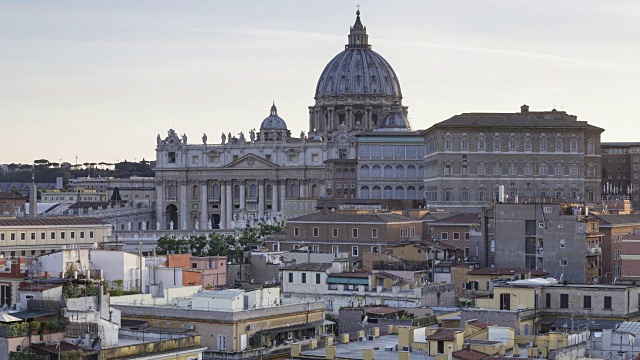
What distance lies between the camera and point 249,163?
572 feet

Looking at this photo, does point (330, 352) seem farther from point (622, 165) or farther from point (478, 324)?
point (622, 165)

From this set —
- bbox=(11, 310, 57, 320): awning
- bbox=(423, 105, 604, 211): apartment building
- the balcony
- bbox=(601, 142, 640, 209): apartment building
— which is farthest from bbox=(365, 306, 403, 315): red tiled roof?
bbox=(601, 142, 640, 209): apartment building

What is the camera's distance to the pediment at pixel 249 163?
174m

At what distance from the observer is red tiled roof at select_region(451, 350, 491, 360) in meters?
39.2

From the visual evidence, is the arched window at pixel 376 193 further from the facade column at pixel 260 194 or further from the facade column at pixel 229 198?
the facade column at pixel 229 198

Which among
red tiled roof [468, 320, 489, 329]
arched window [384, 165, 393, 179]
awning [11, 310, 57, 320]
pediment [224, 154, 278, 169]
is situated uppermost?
pediment [224, 154, 278, 169]

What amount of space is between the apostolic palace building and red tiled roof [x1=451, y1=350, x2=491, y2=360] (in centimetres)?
4949

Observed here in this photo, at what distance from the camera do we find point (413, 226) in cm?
8931

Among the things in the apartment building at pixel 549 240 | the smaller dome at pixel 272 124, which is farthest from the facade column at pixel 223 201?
the apartment building at pixel 549 240

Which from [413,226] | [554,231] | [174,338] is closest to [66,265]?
[174,338]

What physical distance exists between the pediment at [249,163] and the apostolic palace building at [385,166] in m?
0.11

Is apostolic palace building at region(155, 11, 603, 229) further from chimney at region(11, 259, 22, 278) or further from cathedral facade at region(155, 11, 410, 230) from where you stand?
chimney at region(11, 259, 22, 278)

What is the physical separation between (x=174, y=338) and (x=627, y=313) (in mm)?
19015

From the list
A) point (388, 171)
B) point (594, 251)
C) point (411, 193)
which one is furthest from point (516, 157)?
point (594, 251)
